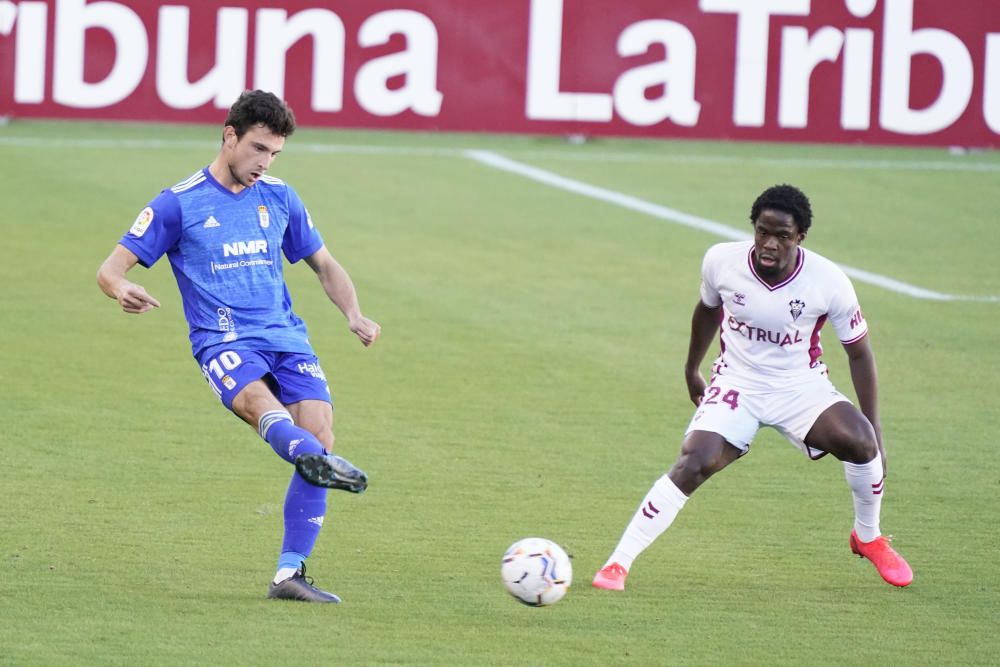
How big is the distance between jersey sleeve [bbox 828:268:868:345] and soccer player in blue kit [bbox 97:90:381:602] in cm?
191

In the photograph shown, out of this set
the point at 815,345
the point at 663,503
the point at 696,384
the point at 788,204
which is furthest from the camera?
the point at 696,384

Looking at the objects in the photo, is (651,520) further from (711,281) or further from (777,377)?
(711,281)

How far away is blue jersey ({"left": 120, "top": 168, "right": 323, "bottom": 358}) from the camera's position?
265 inches

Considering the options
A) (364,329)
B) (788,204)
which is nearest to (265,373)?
(364,329)

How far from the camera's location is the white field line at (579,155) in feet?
83.9

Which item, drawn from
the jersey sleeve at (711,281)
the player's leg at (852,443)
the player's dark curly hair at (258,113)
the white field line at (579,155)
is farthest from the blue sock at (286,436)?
the white field line at (579,155)

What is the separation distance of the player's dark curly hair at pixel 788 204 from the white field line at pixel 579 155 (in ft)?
60.8

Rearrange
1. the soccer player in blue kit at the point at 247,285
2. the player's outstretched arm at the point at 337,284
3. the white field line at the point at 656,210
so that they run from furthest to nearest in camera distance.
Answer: the white field line at the point at 656,210 < the player's outstretched arm at the point at 337,284 < the soccer player in blue kit at the point at 247,285

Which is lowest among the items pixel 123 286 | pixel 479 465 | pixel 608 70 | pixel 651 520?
pixel 479 465

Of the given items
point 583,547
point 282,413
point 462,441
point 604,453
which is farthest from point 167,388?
point 282,413

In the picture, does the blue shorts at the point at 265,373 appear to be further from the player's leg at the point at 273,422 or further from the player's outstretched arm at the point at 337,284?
the player's outstretched arm at the point at 337,284

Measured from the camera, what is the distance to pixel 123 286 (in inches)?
252

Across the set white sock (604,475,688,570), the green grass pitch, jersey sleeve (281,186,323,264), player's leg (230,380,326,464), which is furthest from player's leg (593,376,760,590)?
jersey sleeve (281,186,323,264)

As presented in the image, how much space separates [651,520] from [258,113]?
2302mm
